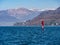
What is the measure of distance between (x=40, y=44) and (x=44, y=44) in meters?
0.97

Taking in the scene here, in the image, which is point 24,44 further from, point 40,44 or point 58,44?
point 58,44

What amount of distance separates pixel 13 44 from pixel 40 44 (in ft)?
21.7

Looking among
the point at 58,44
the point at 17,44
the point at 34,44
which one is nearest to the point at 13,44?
the point at 17,44

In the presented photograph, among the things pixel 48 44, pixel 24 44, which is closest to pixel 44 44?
pixel 48 44

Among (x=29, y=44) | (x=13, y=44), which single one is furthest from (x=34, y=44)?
(x=13, y=44)

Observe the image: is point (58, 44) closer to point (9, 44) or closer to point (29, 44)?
point (29, 44)

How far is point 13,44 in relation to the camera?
63156mm

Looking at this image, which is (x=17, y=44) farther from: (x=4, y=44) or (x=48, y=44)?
(x=48, y=44)

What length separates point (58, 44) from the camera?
198 ft

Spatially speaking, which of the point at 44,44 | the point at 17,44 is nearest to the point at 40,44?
the point at 44,44

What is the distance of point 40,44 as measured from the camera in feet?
206

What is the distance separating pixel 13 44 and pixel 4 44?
2.39 m

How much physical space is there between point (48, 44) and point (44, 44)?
38.2 inches

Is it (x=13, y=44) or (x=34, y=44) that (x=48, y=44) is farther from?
(x=13, y=44)
